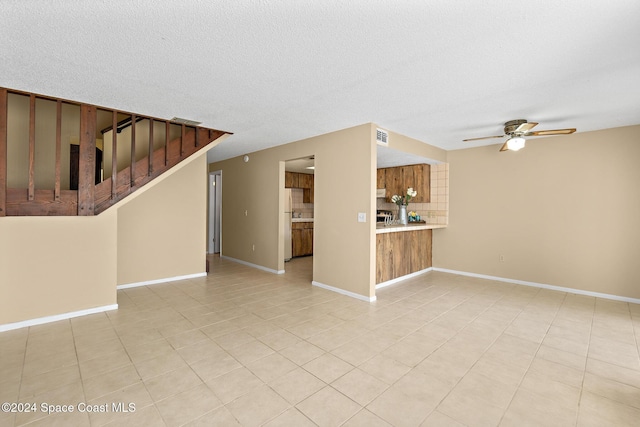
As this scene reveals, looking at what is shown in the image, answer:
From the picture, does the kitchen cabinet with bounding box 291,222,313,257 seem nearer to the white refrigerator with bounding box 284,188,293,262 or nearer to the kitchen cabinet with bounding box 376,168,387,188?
the white refrigerator with bounding box 284,188,293,262

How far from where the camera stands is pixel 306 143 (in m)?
4.83

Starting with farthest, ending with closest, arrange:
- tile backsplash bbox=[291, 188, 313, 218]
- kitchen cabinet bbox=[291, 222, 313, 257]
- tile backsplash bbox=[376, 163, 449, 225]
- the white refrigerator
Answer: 1. tile backsplash bbox=[291, 188, 313, 218]
2. kitchen cabinet bbox=[291, 222, 313, 257]
3. the white refrigerator
4. tile backsplash bbox=[376, 163, 449, 225]

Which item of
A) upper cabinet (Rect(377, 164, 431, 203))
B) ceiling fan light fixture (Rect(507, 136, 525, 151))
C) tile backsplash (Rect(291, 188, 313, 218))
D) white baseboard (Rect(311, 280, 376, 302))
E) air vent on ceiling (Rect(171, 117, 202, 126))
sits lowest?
white baseboard (Rect(311, 280, 376, 302))

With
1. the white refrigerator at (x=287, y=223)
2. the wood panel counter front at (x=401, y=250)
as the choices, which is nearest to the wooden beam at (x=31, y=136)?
the wood panel counter front at (x=401, y=250)

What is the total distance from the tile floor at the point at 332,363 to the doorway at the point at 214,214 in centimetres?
376

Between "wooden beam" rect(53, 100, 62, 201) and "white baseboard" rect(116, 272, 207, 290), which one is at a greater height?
"wooden beam" rect(53, 100, 62, 201)

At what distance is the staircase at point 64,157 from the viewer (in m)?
3.04

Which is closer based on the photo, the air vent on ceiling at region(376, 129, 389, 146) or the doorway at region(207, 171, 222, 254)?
the air vent on ceiling at region(376, 129, 389, 146)

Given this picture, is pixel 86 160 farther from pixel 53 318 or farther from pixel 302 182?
pixel 302 182

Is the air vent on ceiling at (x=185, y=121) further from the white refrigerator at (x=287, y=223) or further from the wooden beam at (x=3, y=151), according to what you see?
the white refrigerator at (x=287, y=223)

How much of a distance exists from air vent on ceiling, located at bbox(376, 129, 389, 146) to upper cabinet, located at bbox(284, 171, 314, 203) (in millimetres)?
3391

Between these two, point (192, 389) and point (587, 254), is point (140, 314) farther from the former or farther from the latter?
point (587, 254)

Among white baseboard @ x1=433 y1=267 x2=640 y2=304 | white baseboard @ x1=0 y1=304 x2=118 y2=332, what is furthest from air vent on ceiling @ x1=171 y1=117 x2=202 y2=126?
white baseboard @ x1=433 y1=267 x2=640 y2=304

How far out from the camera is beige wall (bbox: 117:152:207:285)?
4.48m
